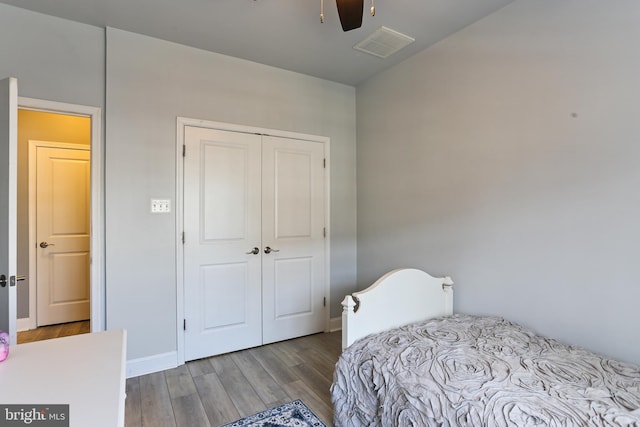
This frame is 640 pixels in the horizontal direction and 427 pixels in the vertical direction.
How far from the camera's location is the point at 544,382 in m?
1.42

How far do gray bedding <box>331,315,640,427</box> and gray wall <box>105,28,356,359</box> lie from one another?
1.70 metres

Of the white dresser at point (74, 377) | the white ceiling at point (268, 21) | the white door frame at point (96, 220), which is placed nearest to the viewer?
the white dresser at point (74, 377)

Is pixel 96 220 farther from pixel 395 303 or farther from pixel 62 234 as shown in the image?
pixel 395 303

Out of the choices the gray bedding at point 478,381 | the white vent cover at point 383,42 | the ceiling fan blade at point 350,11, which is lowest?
the gray bedding at point 478,381

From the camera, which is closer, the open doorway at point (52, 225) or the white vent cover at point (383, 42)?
the white vent cover at point (383, 42)

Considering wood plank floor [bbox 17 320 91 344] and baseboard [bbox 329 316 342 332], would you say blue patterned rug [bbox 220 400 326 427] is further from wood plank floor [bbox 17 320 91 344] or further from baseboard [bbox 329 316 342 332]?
wood plank floor [bbox 17 320 91 344]

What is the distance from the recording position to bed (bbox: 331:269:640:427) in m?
1.26

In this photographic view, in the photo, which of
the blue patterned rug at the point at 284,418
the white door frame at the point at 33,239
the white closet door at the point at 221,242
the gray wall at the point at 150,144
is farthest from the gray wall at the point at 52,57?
the blue patterned rug at the point at 284,418

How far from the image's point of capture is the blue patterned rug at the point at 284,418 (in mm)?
1977

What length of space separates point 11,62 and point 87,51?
0.47 meters

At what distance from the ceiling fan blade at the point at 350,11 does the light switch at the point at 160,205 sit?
6.45 feet

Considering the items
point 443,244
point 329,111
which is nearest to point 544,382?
point 443,244

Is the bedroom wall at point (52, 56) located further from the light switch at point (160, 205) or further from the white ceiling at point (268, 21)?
the light switch at point (160, 205)

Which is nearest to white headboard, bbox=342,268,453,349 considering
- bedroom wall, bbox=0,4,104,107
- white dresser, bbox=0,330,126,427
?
white dresser, bbox=0,330,126,427
